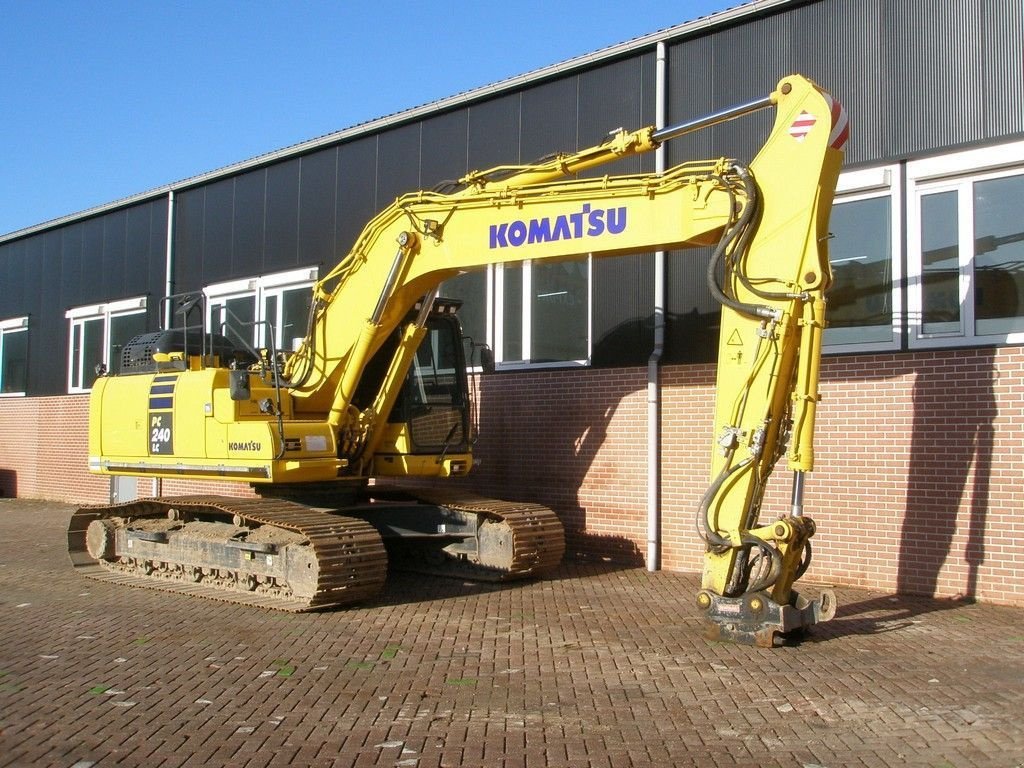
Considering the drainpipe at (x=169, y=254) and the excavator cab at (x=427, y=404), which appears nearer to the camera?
the excavator cab at (x=427, y=404)

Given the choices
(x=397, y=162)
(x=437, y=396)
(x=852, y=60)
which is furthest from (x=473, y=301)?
(x=852, y=60)

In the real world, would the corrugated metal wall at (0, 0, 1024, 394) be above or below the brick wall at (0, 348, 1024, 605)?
above

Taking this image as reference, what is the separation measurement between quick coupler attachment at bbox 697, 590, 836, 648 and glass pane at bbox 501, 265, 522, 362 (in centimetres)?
654

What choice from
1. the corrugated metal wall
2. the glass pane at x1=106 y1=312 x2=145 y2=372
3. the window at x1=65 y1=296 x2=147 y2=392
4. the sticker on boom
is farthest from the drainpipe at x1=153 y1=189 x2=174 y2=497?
the sticker on boom

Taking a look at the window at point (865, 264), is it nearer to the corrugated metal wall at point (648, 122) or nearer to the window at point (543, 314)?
the corrugated metal wall at point (648, 122)

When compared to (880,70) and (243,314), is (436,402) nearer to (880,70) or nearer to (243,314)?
(880,70)

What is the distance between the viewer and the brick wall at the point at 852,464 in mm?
9625

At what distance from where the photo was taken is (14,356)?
75.5ft

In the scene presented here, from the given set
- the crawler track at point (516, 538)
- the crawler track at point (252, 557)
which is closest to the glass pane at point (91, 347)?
the crawler track at point (252, 557)

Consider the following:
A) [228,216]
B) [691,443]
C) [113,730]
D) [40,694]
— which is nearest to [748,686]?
[113,730]

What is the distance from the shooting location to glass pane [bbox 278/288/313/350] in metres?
16.7

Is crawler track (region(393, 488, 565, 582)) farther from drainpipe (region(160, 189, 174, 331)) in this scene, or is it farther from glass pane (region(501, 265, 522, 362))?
drainpipe (region(160, 189, 174, 331))

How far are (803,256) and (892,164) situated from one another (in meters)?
3.56

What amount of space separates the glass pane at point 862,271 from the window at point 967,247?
289 mm
